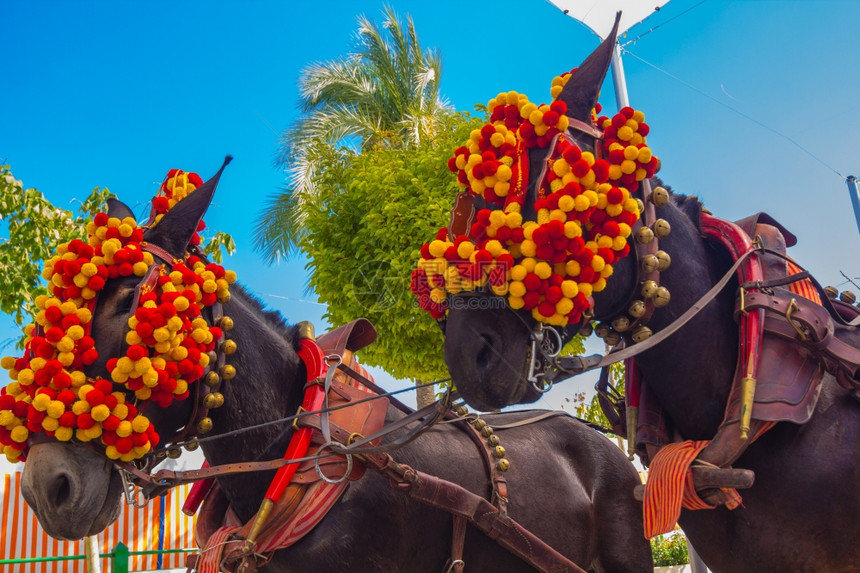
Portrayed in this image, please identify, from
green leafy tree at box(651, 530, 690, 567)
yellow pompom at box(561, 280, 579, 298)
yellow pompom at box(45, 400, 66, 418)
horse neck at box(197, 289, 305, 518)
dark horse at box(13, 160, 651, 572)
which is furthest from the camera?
green leafy tree at box(651, 530, 690, 567)

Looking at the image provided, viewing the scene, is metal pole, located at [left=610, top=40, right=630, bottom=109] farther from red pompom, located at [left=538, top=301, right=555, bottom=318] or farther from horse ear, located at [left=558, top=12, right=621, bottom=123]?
red pompom, located at [left=538, top=301, right=555, bottom=318]

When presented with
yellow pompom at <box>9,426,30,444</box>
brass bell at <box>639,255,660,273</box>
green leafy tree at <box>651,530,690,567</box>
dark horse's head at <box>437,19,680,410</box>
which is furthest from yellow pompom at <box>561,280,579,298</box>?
green leafy tree at <box>651,530,690,567</box>

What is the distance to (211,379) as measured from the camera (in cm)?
286

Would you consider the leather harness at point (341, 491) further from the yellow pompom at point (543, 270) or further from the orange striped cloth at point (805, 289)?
the orange striped cloth at point (805, 289)

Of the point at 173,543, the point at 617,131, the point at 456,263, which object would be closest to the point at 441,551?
the point at 456,263

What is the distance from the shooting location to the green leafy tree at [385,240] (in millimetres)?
8164

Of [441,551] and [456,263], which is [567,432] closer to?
[441,551]

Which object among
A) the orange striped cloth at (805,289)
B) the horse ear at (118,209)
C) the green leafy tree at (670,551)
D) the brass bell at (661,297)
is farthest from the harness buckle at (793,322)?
the green leafy tree at (670,551)

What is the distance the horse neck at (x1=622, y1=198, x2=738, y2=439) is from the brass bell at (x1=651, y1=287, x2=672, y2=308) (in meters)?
0.11

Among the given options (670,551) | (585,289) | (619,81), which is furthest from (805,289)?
(670,551)

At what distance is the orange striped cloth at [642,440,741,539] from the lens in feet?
7.29

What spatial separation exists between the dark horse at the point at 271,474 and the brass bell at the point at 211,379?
11 centimetres

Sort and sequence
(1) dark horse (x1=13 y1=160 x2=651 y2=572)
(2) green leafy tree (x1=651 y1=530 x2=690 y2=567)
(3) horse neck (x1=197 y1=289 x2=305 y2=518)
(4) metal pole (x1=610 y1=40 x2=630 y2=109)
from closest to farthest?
(1) dark horse (x1=13 y1=160 x2=651 y2=572) < (3) horse neck (x1=197 y1=289 x2=305 y2=518) < (4) metal pole (x1=610 y1=40 x2=630 y2=109) < (2) green leafy tree (x1=651 y1=530 x2=690 y2=567)

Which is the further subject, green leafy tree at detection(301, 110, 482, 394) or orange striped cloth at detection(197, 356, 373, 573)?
green leafy tree at detection(301, 110, 482, 394)
